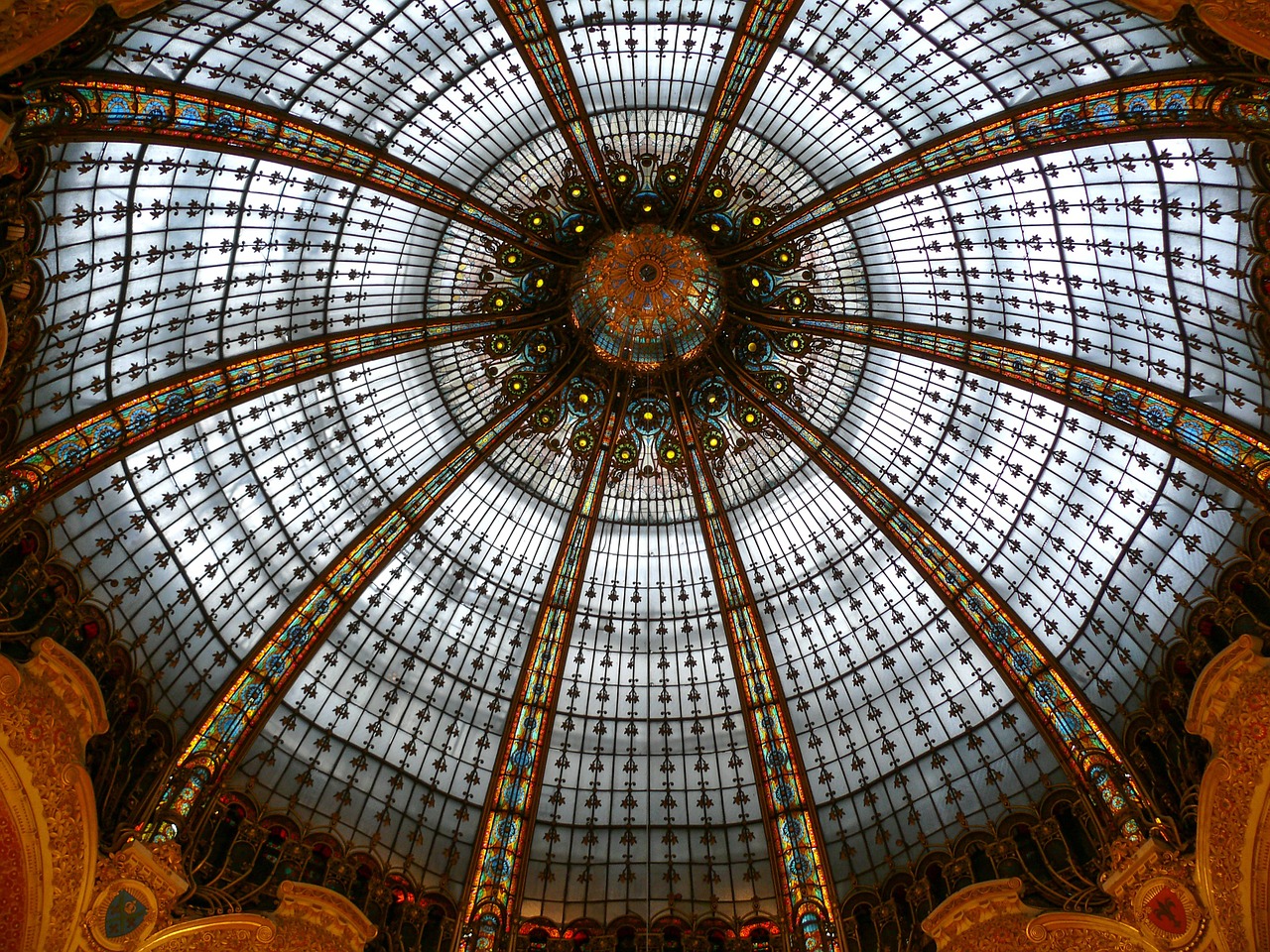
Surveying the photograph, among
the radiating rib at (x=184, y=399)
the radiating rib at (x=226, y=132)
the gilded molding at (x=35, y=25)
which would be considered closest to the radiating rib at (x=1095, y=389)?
the radiating rib at (x=184, y=399)

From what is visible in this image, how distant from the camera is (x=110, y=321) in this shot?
1822 cm

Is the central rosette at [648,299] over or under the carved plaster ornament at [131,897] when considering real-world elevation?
over

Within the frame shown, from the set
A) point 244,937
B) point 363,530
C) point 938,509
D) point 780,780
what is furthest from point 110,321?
point 938,509

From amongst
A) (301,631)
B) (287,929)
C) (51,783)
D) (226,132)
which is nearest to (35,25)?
(226,132)

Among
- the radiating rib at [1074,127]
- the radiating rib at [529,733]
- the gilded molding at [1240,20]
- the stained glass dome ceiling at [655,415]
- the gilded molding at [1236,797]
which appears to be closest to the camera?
the gilded molding at [1240,20]

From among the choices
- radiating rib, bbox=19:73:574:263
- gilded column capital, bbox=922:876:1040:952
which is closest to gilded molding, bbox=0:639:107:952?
radiating rib, bbox=19:73:574:263

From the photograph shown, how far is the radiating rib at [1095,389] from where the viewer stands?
17.5 m

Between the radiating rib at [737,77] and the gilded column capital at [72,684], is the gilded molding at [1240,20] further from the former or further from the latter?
the gilded column capital at [72,684]

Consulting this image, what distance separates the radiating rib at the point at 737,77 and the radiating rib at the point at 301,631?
569 centimetres

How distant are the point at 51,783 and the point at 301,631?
5.74m

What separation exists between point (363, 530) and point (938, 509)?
13.2 meters

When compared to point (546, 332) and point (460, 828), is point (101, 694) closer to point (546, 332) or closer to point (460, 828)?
point (460, 828)

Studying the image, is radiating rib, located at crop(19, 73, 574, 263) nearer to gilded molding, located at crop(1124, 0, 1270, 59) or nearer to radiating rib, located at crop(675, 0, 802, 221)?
radiating rib, located at crop(675, 0, 802, 221)

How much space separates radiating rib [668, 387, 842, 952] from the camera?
20281mm
